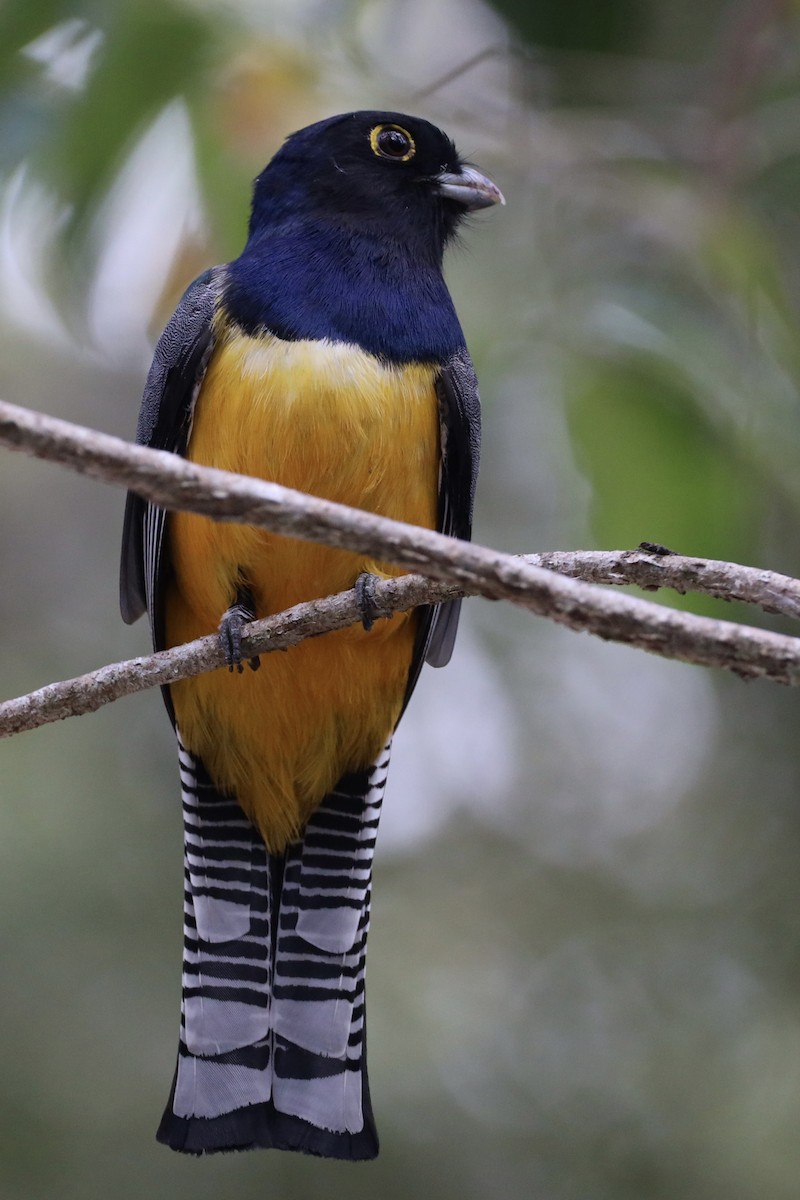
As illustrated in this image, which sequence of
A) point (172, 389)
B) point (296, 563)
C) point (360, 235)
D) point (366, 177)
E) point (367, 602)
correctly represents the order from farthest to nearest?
point (366, 177)
point (360, 235)
point (172, 389)
point (296, 563)
point (367, 602)

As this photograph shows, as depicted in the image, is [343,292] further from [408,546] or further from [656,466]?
[408,546]

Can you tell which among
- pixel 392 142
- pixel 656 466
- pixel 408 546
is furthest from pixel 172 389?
pixel 408 546

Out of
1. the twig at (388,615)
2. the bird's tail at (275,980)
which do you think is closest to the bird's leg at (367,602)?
the twig at (388,615)

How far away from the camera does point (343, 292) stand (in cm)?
320

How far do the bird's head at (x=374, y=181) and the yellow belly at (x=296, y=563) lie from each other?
2.02 ft

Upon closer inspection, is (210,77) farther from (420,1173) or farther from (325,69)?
(420,1173)

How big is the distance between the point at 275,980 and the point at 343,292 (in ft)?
5.51

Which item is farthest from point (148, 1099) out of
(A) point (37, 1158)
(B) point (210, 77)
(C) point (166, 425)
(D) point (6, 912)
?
(B) point (210, 77)

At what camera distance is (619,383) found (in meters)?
3.36

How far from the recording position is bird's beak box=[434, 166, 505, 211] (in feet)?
12.2

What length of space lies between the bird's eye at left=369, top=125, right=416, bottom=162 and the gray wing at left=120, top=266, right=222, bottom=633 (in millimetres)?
624

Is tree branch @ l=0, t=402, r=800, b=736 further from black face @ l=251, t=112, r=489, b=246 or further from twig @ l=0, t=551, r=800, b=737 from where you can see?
black face @ l=251, t=112, r=489, b=246

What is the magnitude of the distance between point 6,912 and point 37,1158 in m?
0.91

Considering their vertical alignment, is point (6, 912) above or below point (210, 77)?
below
